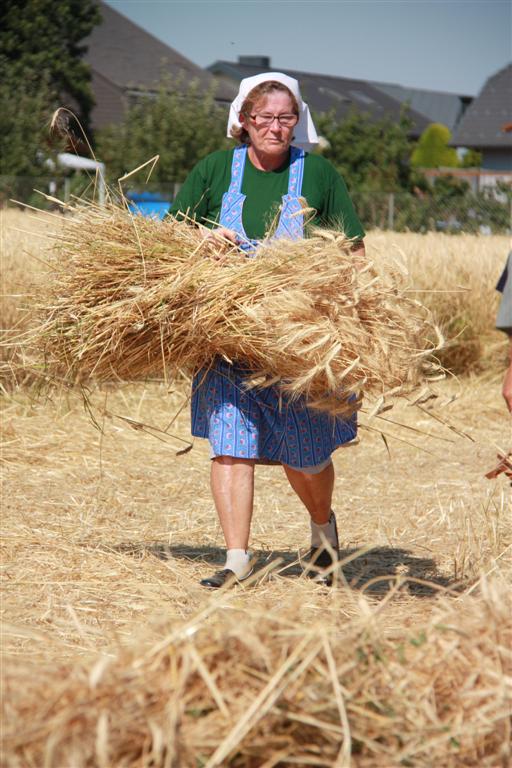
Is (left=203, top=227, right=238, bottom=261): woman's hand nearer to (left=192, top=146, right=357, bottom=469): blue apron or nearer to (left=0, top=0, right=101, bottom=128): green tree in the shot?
(left=192, top=146, right=357, bottom=469): blue apron

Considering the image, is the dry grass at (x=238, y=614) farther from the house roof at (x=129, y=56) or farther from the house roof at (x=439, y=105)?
the house roof at (x=439, y=105)

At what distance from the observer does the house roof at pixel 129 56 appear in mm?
47844

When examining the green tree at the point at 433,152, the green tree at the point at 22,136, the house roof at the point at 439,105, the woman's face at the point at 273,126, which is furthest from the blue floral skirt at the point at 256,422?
the house roof at the point at 439,105

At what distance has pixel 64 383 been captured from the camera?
13.8 ft

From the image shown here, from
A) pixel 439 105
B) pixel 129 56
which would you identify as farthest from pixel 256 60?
pixel 439 105

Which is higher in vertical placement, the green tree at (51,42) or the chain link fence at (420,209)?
the green tree at (51,42)

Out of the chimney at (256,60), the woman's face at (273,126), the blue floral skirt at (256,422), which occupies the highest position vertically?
the chimney at (256,60)

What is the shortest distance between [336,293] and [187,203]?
33.2 inches

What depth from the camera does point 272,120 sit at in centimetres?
411

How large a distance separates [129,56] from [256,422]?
4973 cm

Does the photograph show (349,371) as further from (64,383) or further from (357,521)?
(357,521)

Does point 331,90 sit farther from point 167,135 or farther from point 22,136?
point 22,136

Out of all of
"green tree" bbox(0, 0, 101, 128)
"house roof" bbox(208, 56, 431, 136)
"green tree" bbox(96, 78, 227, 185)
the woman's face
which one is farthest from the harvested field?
"house roof" bbox(208, 56, 431, 136)

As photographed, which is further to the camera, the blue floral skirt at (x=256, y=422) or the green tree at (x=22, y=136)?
the green tree at (x=22, y=136)
